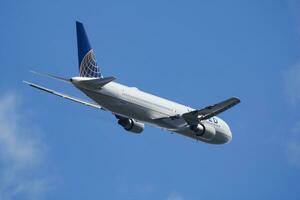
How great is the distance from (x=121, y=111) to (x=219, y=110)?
8929 millimetres

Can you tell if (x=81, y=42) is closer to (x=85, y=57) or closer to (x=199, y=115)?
(x=85, y=57)

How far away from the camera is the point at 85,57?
66875 mm

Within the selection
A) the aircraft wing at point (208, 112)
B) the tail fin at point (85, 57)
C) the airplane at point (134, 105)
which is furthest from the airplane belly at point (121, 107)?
the aircraft wing at point (208, 112)

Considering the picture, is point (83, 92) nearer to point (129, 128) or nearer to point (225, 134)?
point (129, 128)

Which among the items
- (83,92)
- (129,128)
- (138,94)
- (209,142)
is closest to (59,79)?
(83,92)

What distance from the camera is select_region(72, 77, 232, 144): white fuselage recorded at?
6500cm

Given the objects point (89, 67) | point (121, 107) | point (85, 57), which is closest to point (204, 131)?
point (121, 107)

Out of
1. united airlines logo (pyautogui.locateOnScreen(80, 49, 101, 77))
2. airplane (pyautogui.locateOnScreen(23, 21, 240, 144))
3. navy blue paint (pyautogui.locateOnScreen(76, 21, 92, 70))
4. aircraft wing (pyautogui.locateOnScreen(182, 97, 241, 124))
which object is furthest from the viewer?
navy blue paint (pyautogui.locateOnScreen(76, 21, 92, 70))

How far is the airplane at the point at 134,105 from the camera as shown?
212 ft

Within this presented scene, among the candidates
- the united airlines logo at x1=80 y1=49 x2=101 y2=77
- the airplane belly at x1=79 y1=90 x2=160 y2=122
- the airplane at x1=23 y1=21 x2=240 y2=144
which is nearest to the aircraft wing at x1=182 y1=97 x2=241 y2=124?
the airplane at x1=23 y1=21 x2=240 y2=144

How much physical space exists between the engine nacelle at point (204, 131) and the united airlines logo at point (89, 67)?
429 inches

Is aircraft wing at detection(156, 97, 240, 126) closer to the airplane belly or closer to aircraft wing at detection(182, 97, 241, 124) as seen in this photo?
aircraft wing at detection(182, 97, 241, 124)

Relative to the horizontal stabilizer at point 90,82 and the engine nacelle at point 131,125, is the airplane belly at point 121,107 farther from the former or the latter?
the engine nacelle at point 131,125

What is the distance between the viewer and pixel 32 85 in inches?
2670
